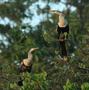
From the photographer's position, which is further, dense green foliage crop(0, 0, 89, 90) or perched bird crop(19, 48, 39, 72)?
perched bird crop(19, 48, 39, 72)

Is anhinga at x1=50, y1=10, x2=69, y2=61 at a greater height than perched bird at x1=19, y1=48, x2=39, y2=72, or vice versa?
anhinga at x1=50, y1=10, x2=69, y2=61

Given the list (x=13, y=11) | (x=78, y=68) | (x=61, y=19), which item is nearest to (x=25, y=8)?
(x=13, y=11)

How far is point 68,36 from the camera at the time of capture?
8.69 m

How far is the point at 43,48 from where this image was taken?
955cm

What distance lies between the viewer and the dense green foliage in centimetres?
826

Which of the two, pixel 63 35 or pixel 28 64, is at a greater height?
pixel 63 35

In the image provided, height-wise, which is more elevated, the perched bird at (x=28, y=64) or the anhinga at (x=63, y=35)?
the anhinga at (x=63, y=35)

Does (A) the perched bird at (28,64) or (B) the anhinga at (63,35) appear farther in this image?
(A) the perched bird at (28,64)

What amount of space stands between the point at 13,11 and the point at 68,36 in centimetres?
1107

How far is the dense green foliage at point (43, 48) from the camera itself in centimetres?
826

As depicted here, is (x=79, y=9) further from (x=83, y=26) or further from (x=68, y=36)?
(x=68, y=36)

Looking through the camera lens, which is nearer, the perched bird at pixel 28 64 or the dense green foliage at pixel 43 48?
the dense green foliage at pixel 43 48

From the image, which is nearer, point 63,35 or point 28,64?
point 63,35

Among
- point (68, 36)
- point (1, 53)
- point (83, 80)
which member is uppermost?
point (68, 36)
